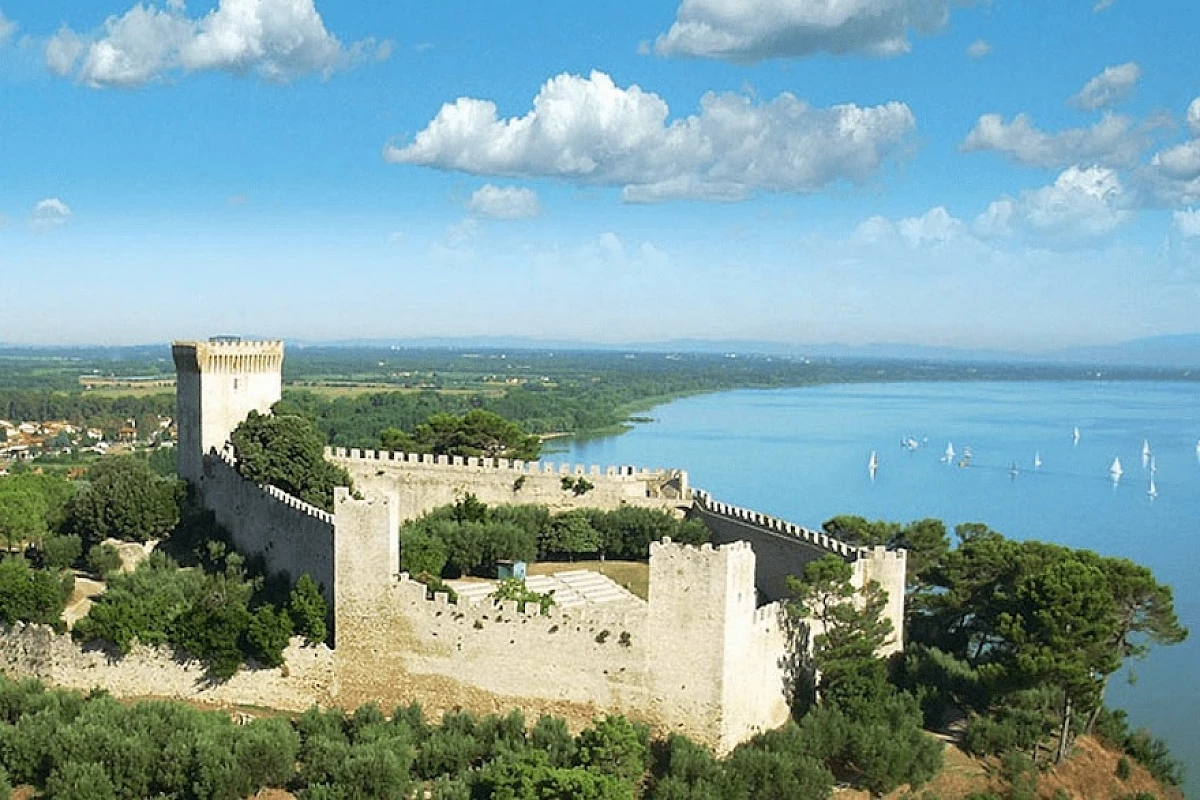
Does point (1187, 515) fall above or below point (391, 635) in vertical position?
below

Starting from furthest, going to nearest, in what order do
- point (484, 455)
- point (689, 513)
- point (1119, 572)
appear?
1. point (484, 455)
2. point (689, 513)
3. point (1119, 572)

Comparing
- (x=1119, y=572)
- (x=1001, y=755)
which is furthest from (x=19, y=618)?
(x=1119, y=572)

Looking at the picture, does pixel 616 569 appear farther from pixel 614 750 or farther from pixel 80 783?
pixel 80 783

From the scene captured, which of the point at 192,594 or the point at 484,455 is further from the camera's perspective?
the point at 484,455

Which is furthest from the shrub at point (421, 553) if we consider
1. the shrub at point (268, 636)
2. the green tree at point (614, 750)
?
the green tree at point (614, 750)

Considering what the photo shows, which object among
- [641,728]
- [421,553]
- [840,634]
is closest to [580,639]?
[641,728]

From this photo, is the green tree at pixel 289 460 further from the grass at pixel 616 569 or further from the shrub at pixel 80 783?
the shrub at pixel 80 783

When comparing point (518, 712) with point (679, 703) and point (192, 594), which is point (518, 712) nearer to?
point (679, 703)
